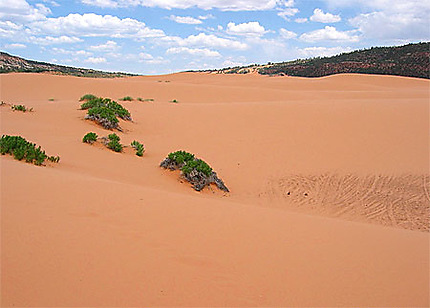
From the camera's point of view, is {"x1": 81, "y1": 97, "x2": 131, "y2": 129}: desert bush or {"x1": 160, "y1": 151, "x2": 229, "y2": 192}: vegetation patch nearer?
{"x1": 160, "y1": 151, "x2": 229, "y2": 192}: vegetation patch

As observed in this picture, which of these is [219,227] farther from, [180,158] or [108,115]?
[108,115]

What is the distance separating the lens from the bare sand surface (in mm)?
3111

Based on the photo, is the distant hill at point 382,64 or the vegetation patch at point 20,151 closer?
the vegetation patch at point 20,151

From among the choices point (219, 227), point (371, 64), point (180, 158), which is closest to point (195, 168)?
point (180, 158)

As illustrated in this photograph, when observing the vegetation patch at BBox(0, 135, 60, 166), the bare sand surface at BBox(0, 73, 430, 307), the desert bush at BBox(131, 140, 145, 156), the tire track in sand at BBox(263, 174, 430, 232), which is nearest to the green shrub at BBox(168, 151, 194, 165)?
the bare sand surface at BBox(0, 73, 430, 307)

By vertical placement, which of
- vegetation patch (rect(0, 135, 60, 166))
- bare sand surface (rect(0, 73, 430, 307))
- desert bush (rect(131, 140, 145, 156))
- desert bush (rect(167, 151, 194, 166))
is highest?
vegetation patch (rect(0, 135, 60, 166))

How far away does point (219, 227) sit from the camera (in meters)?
4.46

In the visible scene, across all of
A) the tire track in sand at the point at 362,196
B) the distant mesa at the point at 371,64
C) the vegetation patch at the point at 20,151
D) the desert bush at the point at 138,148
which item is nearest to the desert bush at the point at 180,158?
the desert bush at the point at 138,148

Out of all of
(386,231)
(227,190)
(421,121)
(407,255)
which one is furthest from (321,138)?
(407,255)

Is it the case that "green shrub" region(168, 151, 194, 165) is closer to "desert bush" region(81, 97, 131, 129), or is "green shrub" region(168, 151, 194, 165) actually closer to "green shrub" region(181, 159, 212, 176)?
"green shrub" region(181, 159, 212, 176)

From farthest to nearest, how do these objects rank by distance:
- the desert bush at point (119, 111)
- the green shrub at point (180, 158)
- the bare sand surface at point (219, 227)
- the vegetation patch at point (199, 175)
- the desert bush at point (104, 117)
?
the desert bush at point (119, 111) → the desert bush at point (104, 117) → the green shrub at point (180, 158) → the vegetation patch at point (199, 175) → the bare sand surface at point (219, 227)

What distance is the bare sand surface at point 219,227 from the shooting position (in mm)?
3111

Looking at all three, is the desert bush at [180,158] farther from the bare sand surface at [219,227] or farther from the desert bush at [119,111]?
the desert bush at [119,111]

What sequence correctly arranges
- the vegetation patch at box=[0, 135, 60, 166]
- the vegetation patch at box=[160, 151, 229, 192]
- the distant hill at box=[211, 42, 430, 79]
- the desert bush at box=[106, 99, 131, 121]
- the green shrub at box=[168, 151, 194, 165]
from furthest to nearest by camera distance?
the distant hill at box=[211, 42, 430, 79] < the desert bush at box=[106, 99, 131, 121] < the green shrub at box=[168, 151, 194, 165] < the vegetation patch at box=[160, 151, 229, 192] < the vegetation patch at box=[0, 135, 60, 166]
